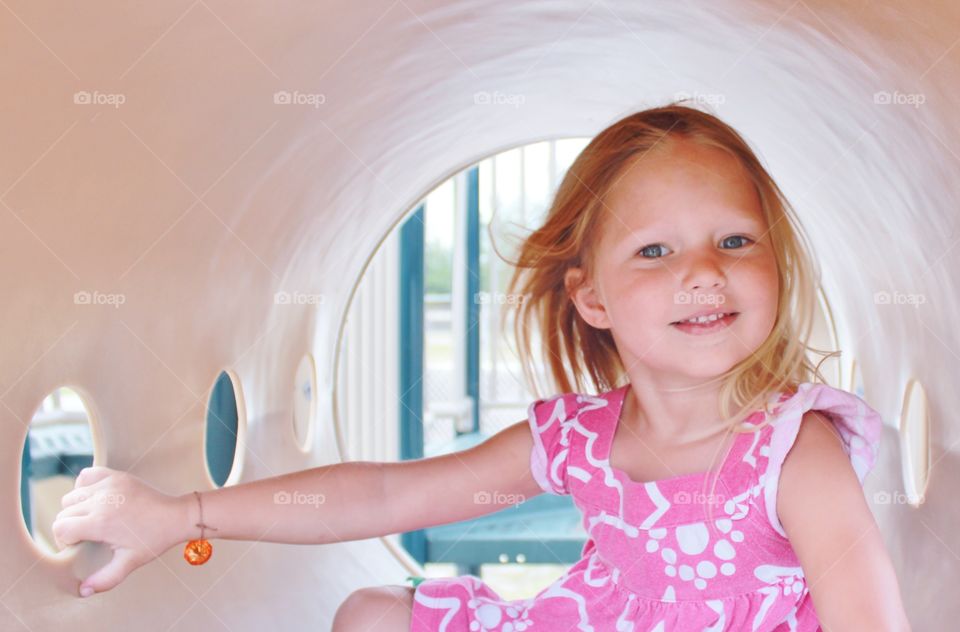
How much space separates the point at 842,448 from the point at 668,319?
0.27m

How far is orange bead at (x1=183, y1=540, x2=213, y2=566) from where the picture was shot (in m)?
1.42

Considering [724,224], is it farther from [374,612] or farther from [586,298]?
[374,612]

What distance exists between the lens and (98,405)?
4.29 ft

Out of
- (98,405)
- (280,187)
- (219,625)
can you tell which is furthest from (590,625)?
(280,187)

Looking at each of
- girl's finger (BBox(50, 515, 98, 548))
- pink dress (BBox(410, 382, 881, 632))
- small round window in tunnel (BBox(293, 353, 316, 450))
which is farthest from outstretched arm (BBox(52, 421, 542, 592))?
small round window in tunnel (BBox(293, 353, 316, 450))

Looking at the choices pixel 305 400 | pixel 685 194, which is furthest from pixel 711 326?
pixel 305 400

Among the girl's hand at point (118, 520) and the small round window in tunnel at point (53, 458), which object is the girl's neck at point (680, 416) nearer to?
the girl's hand at point (118, 520)

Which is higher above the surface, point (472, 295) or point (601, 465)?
point (472, 295)

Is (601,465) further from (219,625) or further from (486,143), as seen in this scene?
(486,143)

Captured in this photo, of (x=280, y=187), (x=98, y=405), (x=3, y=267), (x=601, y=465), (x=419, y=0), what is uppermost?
(x=419, y=0)

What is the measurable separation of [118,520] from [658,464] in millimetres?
721

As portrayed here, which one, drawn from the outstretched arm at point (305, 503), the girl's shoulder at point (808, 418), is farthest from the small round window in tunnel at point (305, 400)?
the girl's shoulder at point (808, 418)

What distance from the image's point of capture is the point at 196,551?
143 centimetres

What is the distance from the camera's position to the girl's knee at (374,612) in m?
1.50
